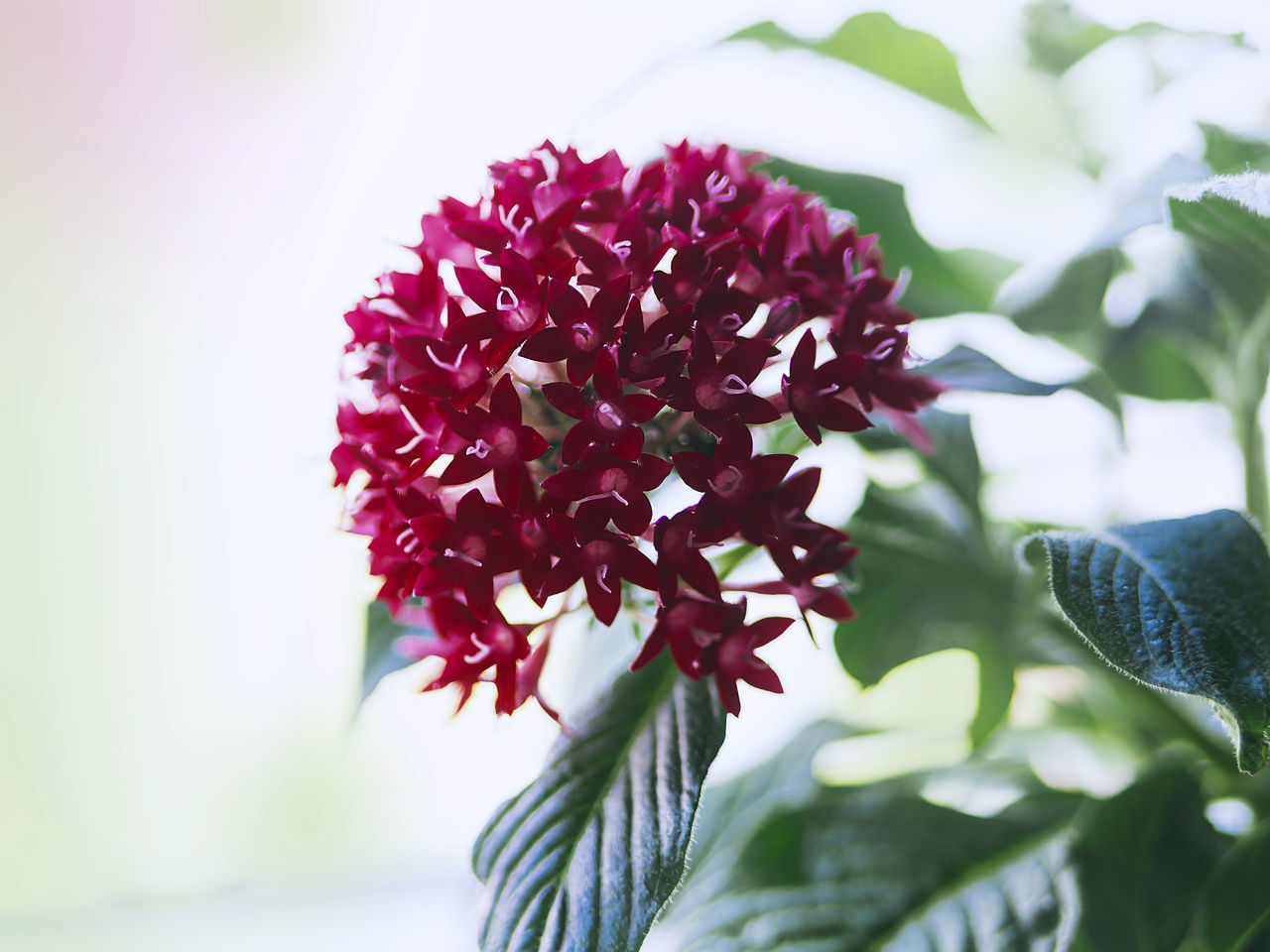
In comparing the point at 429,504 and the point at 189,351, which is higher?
the point at 189,351

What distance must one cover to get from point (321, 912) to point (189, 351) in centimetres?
75

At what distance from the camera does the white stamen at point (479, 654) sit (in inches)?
18.4

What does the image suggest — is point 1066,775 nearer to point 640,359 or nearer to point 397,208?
point 640,359

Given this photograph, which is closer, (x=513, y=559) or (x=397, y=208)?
(x=513, y=559)

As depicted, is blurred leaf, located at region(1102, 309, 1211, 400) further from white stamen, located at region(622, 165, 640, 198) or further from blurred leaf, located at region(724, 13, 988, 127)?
white stamen, located at region(622, 165, 640, 198)

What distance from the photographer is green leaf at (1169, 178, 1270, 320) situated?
0.42m

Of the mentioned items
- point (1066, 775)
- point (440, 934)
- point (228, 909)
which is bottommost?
point (1066, 775)

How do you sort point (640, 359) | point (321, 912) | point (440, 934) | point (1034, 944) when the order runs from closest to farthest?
point (640, 359)
point (1034, 944)
point (440, 934)
point (321, 912)

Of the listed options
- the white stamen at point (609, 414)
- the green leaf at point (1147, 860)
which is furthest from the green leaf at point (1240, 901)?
the white stamen at point (609, 414)

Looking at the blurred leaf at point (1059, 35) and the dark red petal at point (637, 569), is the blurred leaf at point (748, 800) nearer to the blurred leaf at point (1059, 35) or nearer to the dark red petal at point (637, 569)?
the dark red petal at point (637, 569)

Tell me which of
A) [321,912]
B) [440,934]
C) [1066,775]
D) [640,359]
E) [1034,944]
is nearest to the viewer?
[640,359]

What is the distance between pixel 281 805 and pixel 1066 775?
0.93 metres

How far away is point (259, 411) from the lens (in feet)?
3.67

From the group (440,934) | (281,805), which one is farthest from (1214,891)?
(281,805)
